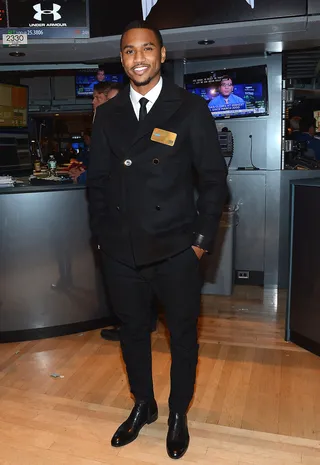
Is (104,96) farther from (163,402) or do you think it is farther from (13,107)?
(13,107)

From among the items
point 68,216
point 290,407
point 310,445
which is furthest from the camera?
point 68,216

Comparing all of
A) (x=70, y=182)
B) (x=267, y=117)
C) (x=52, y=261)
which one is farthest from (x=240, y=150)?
(x=52, y=261)

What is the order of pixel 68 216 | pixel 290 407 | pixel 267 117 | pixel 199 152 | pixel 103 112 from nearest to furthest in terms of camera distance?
1. pixel 199 152
2. pixel 103 112
3. pixel 290 407
4. pixel 68 216
5. pixel 267 117

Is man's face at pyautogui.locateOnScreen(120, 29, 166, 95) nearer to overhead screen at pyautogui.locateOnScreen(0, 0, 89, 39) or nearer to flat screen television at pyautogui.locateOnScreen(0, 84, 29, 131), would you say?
overhead screen at pyautogui.locateOnScreen(0, 0, 89, 39)

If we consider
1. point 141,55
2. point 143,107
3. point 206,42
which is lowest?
point 143,107

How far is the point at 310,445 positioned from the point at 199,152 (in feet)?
4.65

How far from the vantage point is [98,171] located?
1.97 metres

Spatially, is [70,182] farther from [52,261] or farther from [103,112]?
[103,112]

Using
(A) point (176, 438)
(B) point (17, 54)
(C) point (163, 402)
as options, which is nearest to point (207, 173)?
(A) point (176, 438)

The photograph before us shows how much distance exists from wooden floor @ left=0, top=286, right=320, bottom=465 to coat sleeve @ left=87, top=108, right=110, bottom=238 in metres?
1.01

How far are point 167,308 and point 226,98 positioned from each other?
3.36 m

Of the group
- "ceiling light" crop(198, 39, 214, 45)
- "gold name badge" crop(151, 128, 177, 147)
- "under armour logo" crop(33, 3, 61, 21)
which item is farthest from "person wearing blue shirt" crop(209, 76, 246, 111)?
"gold name badge" crop(151, 128, 177, 147)

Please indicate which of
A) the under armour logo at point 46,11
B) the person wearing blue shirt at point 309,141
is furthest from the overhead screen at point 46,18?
the person wearing blue shirt at point 309,141

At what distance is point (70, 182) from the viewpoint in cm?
344
